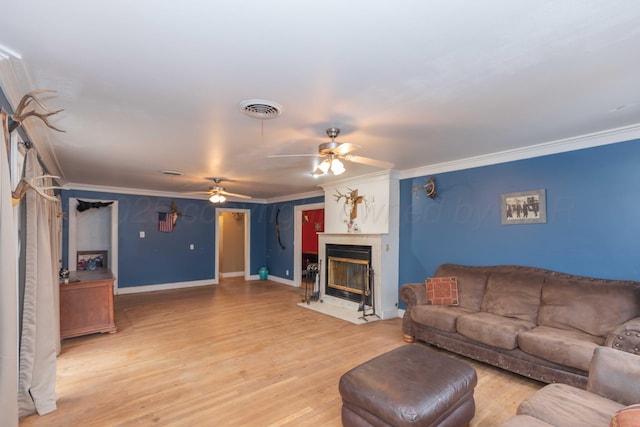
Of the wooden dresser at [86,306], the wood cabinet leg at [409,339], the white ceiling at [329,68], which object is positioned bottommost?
the wood cabinet leg at [409,339]

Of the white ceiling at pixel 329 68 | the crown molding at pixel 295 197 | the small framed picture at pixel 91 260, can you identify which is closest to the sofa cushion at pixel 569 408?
the white ceiling at pixel 329 68

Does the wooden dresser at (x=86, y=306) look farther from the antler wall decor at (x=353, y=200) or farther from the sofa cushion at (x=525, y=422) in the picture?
the sofa cushion at (x=525, y=422)

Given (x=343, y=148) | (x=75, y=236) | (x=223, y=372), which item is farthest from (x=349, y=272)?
(x=75, y=236)

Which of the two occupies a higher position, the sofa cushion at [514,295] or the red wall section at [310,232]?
Result: the red wall section at [310,232]

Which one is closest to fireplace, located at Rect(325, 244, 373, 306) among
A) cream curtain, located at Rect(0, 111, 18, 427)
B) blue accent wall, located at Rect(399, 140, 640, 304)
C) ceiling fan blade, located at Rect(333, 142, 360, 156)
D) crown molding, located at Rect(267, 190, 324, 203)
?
blue accent wall, located at Rect(399, 140, 640, 304)

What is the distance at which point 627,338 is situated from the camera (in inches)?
96.0

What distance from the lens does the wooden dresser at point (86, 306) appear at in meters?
4.11

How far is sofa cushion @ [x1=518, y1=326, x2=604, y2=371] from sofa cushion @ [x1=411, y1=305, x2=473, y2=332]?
2.27ft

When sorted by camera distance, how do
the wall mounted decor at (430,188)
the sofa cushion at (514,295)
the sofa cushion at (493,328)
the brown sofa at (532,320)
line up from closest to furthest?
the brown sofa at (532,320), the sofa cushion at (493,328), the sofa cushion at (514,295), the wall mounted decor at (430,188)

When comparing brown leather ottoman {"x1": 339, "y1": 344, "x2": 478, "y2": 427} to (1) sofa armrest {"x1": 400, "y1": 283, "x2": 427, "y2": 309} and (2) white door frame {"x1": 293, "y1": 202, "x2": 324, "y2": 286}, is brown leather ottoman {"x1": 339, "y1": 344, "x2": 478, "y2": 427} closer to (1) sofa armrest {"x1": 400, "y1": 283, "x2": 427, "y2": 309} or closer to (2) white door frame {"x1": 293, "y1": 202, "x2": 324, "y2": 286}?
(1) sofa armrest {"x1": 400, "y1": 283, "x2": 427, "y2": 309}

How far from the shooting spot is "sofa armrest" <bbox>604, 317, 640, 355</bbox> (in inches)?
94.4

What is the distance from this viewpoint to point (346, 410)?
2.17 meters

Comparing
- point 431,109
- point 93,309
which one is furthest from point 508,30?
point 93,309

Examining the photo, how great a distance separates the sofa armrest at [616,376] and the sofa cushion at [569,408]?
0.05 m
